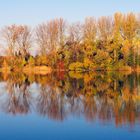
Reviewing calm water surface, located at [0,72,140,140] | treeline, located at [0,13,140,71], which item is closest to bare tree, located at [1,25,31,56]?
treeline, located at [0,13,140,71]

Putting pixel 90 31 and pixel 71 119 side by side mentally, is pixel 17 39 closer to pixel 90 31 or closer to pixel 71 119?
pixel 90 31

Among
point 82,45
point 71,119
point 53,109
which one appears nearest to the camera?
point 71,119

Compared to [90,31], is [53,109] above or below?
below

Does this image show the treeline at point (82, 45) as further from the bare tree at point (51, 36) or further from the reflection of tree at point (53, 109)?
the reflection of tree at point (53, 109)

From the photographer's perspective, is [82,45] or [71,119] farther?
[82,45]

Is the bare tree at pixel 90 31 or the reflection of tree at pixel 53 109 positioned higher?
the bare tree at pixel 90 31

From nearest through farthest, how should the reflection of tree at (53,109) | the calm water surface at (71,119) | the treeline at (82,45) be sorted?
the calm water surface at (71,119) → the reflection of tree at (53,109) → the treeline at (82,45)

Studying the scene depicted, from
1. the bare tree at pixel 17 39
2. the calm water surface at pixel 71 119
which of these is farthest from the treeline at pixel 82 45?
the calm water surface at pixel 71 119

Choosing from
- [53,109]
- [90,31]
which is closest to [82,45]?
[90,31]

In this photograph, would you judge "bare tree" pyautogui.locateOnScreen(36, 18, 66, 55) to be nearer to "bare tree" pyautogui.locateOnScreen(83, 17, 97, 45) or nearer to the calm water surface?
"bare tree" pyautogui.locateOnScreen(83, 17, 97, 45)

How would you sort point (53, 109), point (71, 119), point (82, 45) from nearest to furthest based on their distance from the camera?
point (71, 119) < point (53, 109) < point (82, 45)

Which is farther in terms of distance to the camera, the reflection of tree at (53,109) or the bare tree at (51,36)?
the bare tree at (51,36)

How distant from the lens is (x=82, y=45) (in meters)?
54.6

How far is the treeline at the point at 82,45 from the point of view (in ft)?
169
